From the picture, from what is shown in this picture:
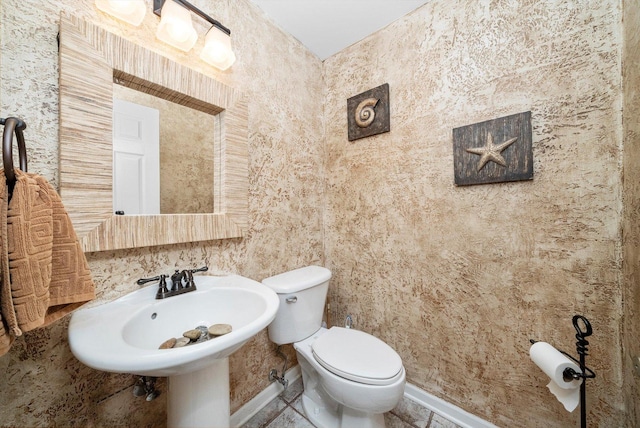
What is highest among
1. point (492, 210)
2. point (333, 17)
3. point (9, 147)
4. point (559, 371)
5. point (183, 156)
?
point (333, 17)

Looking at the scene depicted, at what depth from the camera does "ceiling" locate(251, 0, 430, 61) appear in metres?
1.29

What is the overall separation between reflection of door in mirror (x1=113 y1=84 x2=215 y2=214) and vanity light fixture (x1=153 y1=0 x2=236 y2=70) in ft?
0.81

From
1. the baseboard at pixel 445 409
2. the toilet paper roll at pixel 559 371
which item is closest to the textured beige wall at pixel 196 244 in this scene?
the baseboard at pixel 445 409

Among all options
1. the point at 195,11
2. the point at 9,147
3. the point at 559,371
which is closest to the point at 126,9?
the point at 195,11

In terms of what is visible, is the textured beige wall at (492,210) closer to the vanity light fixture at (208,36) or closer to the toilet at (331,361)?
the toilet at (331,361)

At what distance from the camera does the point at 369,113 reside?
4.90ft

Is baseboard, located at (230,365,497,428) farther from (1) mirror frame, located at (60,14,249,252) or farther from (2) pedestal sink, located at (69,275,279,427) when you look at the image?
(1) mirror frame, located at (60,14,249,252)

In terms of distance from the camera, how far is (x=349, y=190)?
161cm

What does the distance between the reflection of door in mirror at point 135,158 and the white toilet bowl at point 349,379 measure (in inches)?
39.2

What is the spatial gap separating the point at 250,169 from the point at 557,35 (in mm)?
1497

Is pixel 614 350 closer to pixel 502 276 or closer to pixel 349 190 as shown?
pixel 502 276

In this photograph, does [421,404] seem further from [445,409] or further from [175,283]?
A: [175,283]

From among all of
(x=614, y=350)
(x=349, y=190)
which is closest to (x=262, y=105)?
(x=349, y=190)

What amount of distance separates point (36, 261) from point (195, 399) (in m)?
0.61
